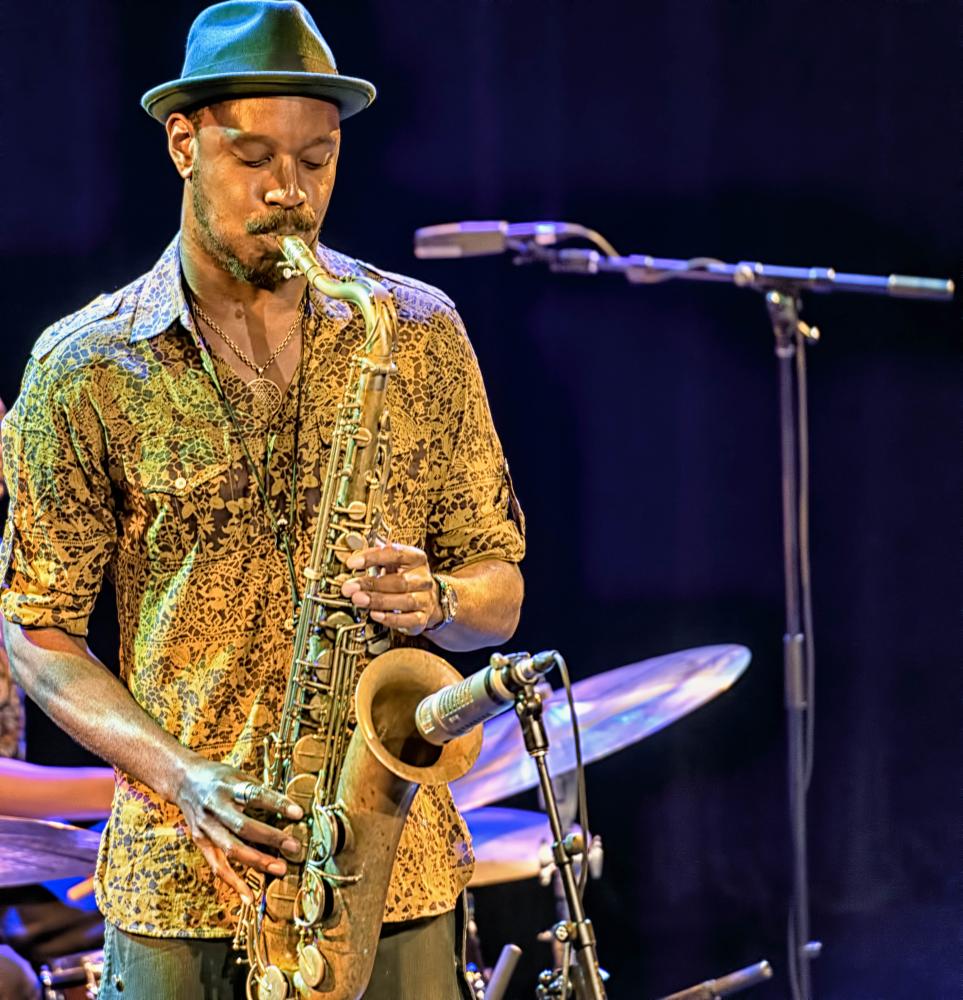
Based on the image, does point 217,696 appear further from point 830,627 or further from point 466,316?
point 830,627

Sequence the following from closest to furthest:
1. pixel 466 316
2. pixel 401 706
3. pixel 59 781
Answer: pixel 401 706
pixel 59 781
pixel 466 316

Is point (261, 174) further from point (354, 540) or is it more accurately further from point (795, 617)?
point (795, 617)

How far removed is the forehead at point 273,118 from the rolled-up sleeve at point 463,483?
37cm

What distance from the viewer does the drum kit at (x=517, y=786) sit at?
9.86 ft

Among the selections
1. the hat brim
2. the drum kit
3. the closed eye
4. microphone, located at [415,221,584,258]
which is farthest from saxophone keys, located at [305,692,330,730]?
microphone, located at [415,221,584,258]

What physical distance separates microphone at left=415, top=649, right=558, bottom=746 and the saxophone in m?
0.17

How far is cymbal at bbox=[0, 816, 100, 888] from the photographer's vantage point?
298 centimetres

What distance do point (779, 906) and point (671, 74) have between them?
97.8 inches

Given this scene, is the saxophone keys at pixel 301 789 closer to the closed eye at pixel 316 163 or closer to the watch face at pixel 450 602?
the watch face at pixel 450 602

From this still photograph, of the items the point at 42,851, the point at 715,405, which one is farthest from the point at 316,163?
the point at 715,405

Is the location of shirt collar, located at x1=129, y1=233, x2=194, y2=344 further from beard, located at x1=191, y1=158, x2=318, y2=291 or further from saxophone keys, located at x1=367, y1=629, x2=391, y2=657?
saxophone keys, located at x1=367, y1=629, x2=391, y2=657

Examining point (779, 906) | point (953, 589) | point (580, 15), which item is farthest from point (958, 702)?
point (580, 15)

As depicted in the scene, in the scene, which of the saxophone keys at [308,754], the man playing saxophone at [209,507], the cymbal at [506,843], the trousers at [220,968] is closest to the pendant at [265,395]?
the man playing saxophone at [209,507]

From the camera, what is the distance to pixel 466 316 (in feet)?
14.3
